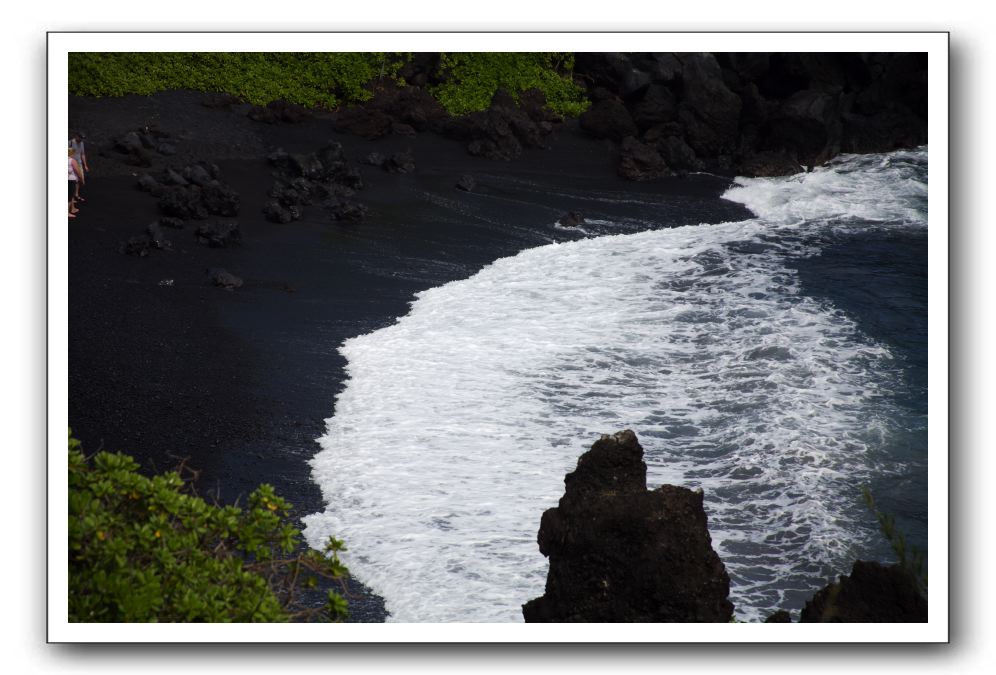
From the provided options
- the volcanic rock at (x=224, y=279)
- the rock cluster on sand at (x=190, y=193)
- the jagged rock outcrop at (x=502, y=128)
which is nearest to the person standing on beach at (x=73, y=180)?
the rock cluster on sand at (x=190, y=193)

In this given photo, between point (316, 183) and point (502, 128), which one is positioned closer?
point (316, 183)

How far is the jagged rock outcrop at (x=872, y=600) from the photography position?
6078 mm

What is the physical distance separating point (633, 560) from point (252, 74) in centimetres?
1046

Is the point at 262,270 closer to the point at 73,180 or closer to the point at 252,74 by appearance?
the point at 73,180

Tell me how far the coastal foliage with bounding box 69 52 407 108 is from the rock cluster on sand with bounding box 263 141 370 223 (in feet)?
3.50

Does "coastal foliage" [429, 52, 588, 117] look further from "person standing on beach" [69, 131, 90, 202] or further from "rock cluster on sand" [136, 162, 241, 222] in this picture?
"person standing on beach" [69, 131, 90, 202]

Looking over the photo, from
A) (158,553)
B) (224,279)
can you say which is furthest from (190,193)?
(158,553)

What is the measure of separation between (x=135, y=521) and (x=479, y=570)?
10.3 feet

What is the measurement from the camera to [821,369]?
11.3 m

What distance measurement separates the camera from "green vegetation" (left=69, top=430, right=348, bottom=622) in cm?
499

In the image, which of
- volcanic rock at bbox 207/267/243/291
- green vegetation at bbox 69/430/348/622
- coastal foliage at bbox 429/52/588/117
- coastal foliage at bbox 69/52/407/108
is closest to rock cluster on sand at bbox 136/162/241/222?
coastal foliage at bbox 69/52/407/108

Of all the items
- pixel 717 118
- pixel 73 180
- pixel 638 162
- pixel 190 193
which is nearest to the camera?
pixel 73 180

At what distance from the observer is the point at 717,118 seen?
67.6 feet
